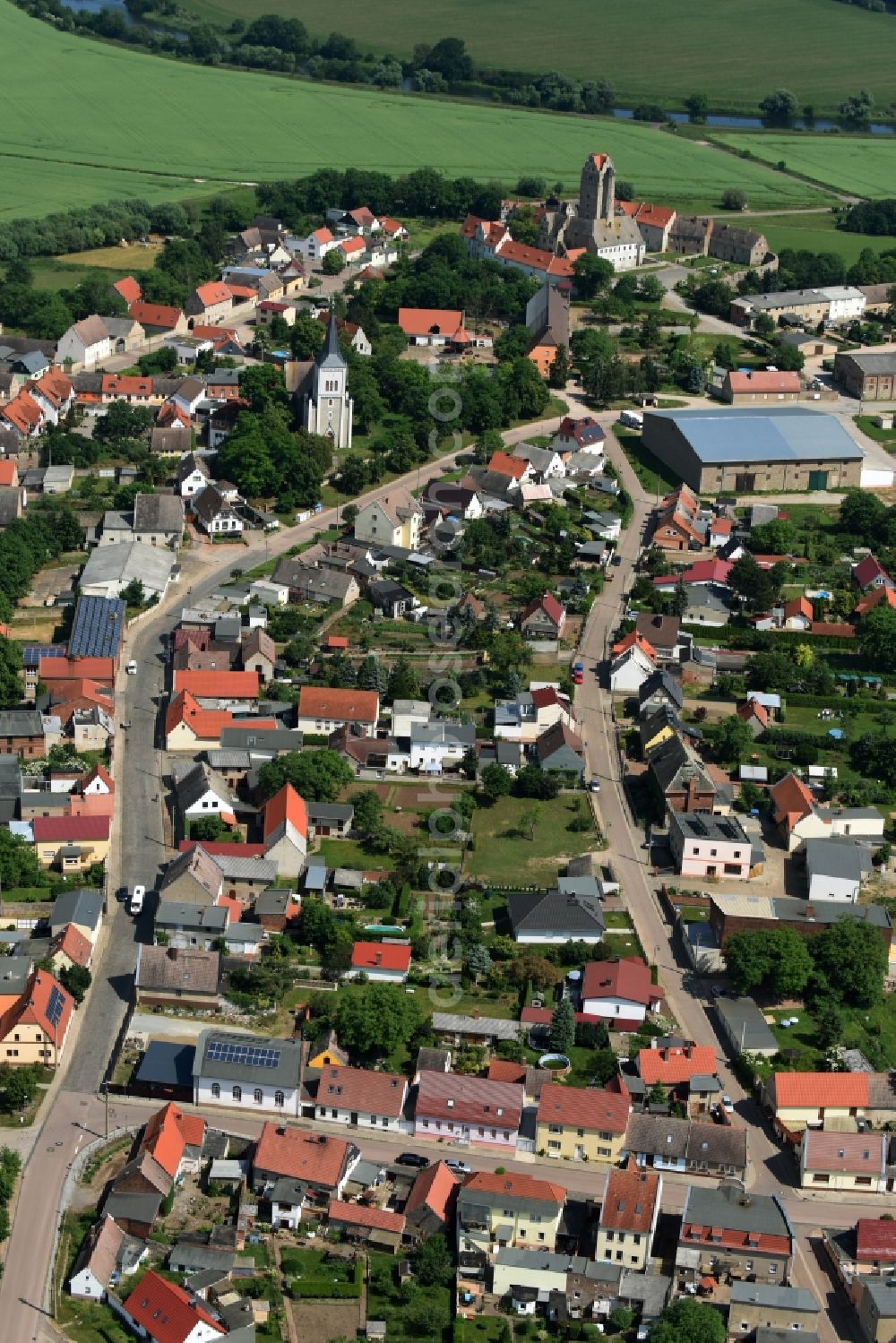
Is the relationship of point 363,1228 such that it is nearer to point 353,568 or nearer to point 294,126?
point 353,568

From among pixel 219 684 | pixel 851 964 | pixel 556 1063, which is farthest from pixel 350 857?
pixel 851 964

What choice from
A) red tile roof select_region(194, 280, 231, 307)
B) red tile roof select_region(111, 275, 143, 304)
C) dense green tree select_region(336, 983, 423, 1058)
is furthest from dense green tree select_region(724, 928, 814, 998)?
red tile roof select_region(111, 275, 143, 304)

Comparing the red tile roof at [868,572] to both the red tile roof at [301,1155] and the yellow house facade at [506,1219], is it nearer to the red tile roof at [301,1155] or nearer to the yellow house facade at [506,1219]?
the yellow house facade at [506,1219]

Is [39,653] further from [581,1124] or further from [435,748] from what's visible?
[581,1124]

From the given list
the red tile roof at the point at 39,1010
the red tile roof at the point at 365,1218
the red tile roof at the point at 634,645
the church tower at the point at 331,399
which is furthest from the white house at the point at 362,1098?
the church tower at the point at 331,399

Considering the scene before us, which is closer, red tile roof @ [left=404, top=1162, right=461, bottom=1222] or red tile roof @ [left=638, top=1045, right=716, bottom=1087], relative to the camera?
red tile roof @ [left=404, top=1162, right=461, bottom=1222]

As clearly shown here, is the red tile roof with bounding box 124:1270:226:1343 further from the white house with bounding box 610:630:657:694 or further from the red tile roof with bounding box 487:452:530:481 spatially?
the red tile roof with bounding box 487:452:530:481
